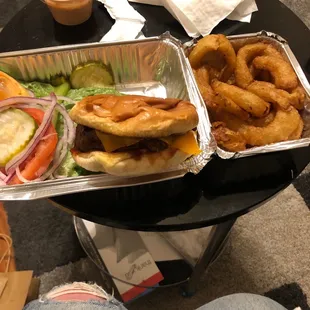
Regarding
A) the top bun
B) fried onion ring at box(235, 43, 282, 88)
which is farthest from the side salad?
fried onion ring at box(235, 43, 282, 88)

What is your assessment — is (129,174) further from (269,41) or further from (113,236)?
(113,236)

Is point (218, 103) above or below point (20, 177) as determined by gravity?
above

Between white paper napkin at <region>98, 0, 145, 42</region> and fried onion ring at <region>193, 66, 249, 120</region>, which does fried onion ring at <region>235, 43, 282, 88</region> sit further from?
white paper napkin at <region>98, 0, 145, 42</region>

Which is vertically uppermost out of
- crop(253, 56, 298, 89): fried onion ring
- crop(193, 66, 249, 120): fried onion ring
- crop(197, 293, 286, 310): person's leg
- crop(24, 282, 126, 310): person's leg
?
crop(253, 56, 298, 89): fried onion ring

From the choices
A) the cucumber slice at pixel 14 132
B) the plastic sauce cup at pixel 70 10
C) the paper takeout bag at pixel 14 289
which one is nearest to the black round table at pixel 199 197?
the cucumber slice at pixel 14 132

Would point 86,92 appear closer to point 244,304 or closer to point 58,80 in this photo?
point 58,80

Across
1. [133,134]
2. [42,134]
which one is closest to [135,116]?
[133,134]

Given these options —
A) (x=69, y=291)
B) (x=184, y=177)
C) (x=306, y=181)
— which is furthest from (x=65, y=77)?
(x=306, y=181)
